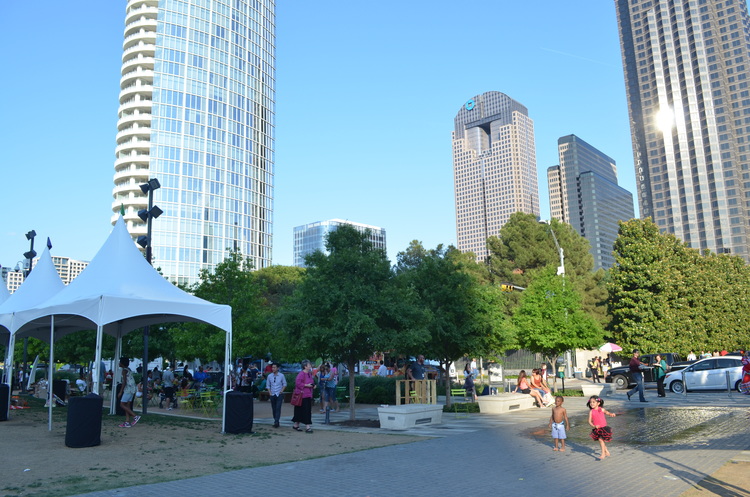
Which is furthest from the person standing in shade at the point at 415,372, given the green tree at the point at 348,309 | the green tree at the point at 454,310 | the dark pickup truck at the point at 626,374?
the dark pickup truck at the point at 626,374

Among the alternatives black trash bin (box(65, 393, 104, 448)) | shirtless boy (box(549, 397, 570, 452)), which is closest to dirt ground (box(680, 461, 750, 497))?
shirtless boy (box(549, 397, 570, 452))

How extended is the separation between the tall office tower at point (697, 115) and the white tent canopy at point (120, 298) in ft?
494

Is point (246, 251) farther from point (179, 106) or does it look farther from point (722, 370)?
point (722, 370)

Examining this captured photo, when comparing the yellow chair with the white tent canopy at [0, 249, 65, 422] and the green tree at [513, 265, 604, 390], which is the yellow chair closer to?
the white tent canopy at [0, 249, 65, 422]

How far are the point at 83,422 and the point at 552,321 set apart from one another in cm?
1945

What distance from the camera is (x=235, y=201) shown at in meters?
96.8

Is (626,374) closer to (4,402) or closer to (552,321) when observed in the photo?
(552,321)

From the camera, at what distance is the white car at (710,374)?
2344 centimetres

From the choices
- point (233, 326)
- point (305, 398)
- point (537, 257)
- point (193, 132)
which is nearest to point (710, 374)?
point (305, 398)

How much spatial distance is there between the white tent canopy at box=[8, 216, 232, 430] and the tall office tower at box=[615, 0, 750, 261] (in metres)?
151

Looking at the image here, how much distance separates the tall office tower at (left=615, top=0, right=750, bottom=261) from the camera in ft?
465

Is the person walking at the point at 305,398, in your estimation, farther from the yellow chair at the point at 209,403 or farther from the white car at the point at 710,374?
the white car at the point at 710,374

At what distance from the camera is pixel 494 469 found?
898cm

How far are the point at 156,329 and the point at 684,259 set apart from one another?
3922 centimetres
